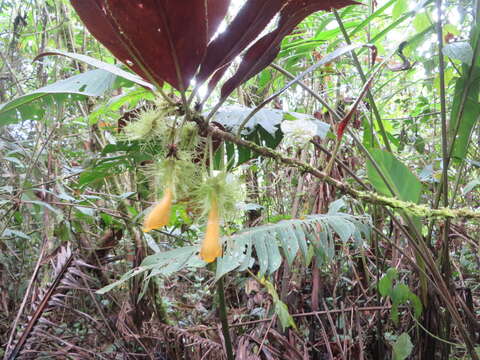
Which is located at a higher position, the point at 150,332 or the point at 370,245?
the point at 370,245

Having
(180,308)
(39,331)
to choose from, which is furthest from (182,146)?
(180,308)

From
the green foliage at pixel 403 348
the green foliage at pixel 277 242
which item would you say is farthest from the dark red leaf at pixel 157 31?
the green foliage at pixel 403 348

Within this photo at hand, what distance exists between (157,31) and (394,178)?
622 millimetres

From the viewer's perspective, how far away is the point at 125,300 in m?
1.47

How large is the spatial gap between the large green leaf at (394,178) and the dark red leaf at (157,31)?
1.70ft

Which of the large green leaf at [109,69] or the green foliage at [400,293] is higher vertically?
the large green leaf at [109,69]

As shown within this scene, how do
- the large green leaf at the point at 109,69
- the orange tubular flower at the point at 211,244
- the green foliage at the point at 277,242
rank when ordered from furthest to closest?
the green foliage at the point at 277,242 < the large green leaf at the point at 109,69 < the orange tubular flower at the point at 211,244

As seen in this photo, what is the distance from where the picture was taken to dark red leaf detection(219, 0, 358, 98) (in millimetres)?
477

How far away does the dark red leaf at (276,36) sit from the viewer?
477 millimetres

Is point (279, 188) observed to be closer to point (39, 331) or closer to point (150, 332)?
point (150, 332)

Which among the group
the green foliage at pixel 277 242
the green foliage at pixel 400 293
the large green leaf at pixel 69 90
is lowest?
the green foliage at pixel 400 293

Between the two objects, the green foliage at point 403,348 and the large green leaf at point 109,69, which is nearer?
the large green leaf at point 109,69

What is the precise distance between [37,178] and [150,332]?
3.45 ft

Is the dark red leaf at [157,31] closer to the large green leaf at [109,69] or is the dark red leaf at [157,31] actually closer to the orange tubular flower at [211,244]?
the large green leaf at [109,69]
